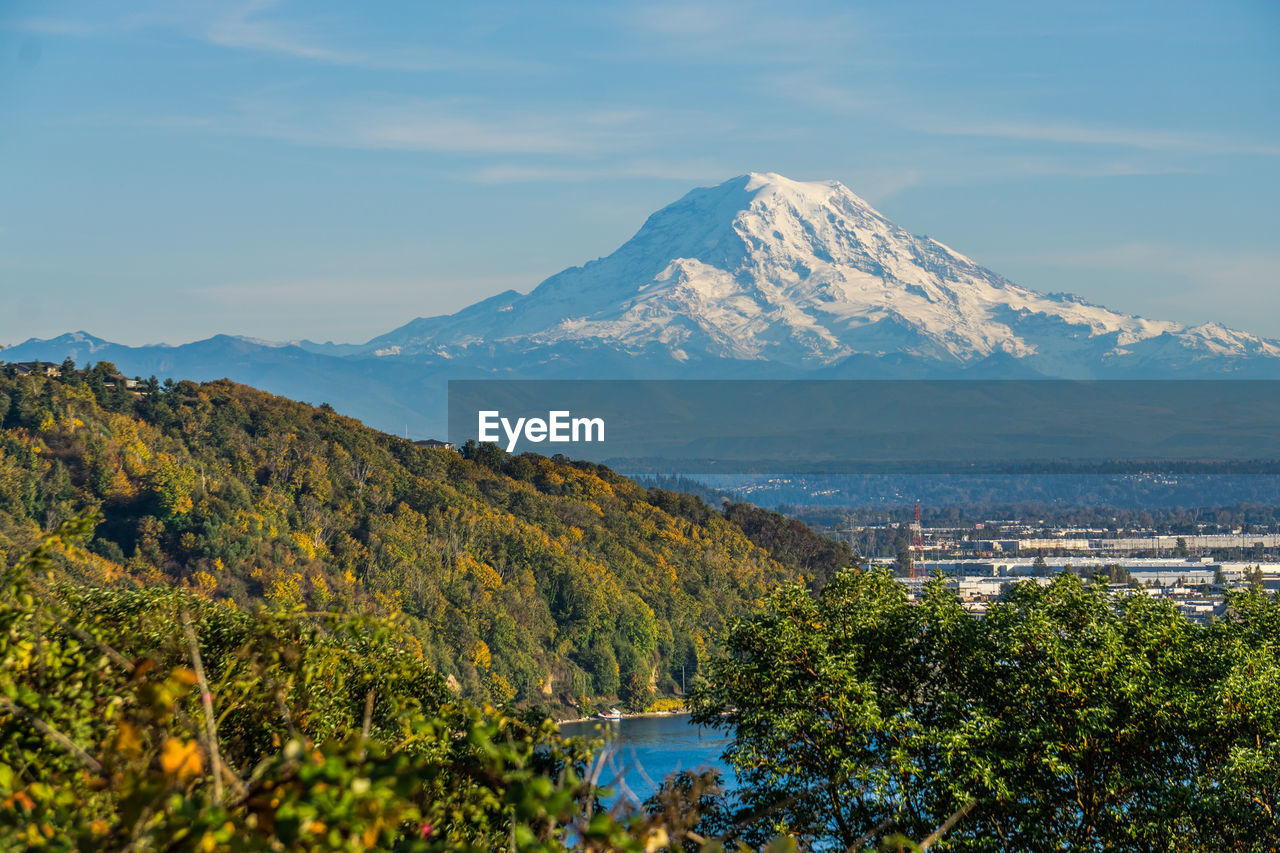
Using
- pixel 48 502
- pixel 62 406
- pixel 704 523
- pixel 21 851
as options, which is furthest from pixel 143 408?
pixel 21 851

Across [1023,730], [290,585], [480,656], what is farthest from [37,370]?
[1023,730]

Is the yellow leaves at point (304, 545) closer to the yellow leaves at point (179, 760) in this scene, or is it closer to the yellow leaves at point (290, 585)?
the yellow leaves at point (290, 585)

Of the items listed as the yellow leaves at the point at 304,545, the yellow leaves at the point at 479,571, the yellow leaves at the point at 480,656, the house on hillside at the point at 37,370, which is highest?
the house on hillside at the point at 37,370

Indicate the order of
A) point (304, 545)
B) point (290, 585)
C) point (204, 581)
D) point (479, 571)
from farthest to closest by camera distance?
point (479, 571) < point (304, 545) < point (290, 585) < point (204, 581)

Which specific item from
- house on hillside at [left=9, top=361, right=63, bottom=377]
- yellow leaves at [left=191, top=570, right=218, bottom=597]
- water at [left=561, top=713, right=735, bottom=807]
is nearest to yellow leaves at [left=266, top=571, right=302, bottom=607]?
yellow leaves at [left=191, top=570, right=218, bottom=597]

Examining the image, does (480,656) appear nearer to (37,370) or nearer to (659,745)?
(659,745)

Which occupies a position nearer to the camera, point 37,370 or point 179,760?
point 179,760

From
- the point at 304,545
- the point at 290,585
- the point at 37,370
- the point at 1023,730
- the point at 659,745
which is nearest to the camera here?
the point at 1023,730

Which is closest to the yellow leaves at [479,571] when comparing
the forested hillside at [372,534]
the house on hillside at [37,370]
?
the forested hillside at [372,534]

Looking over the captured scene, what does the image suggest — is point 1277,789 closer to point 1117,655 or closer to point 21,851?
point 1117,655
